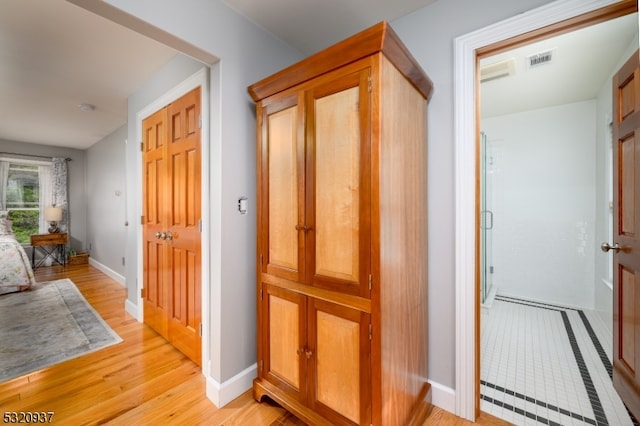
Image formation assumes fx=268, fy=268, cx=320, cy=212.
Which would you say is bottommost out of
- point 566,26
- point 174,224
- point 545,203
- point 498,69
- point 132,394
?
point 132,394

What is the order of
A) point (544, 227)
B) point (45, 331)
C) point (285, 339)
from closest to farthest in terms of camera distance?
point (285, 339) → point (45, 331) → point (544, 227)

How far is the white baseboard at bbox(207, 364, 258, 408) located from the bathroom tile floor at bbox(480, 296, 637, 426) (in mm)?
A: 1452

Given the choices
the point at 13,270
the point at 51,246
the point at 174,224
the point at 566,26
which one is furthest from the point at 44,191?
the point at 566,26

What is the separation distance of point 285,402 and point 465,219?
143 cm

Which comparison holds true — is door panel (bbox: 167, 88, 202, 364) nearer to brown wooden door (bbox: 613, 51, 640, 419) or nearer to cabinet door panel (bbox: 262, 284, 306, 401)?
cabinet door panel (bbox: 262, 284, 306, 401)

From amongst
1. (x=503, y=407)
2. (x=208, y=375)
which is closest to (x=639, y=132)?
(x=503, y=407)

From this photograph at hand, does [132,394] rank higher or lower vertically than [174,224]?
lower

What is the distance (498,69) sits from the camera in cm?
243

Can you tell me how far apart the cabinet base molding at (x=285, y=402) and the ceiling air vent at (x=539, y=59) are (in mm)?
3076

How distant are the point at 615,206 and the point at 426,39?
1590 millimetres

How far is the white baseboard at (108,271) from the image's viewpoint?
427 cm

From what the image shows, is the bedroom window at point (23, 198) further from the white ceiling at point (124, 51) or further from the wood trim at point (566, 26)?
the wood trim at point (566, 26)

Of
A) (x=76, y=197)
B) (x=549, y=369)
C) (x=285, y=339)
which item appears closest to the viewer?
(x=285, y=339)

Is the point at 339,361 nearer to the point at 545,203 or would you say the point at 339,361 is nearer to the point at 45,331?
the point at 45,331
